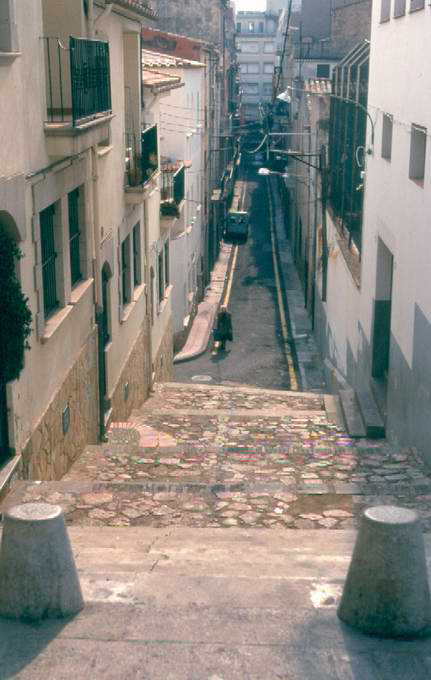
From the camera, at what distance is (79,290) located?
13.0m

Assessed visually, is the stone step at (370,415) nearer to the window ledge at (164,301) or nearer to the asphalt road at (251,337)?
the window ledge at (164,301)

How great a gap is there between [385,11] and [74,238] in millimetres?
7654

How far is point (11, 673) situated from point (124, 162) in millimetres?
12985

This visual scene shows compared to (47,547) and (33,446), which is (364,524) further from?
(33,446)

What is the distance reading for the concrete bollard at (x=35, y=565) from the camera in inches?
220

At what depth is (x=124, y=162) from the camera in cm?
1705

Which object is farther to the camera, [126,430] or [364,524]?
[126,430]

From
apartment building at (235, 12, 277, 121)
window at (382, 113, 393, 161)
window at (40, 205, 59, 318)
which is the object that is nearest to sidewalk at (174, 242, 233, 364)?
window at (382, 113, 393, 161)

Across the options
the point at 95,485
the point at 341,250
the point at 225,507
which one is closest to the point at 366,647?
the point at 225,507

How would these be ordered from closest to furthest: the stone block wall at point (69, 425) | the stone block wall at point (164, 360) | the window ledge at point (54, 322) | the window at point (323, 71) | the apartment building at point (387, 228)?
the stone block wall at point (69, 425)
the window ledge at point (54, 322)
the apartment building at point (387, 228)
the stone block wall at point (164, 360)
the window at point (323, 71)

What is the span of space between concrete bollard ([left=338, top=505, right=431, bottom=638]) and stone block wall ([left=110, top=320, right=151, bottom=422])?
10.4m

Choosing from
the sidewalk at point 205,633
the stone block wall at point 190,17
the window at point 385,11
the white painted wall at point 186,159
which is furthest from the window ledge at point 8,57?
the stone block wall at point 190,17

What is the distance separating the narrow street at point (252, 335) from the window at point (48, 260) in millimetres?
15486

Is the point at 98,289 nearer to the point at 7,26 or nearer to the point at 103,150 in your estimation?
the point at 103,150
